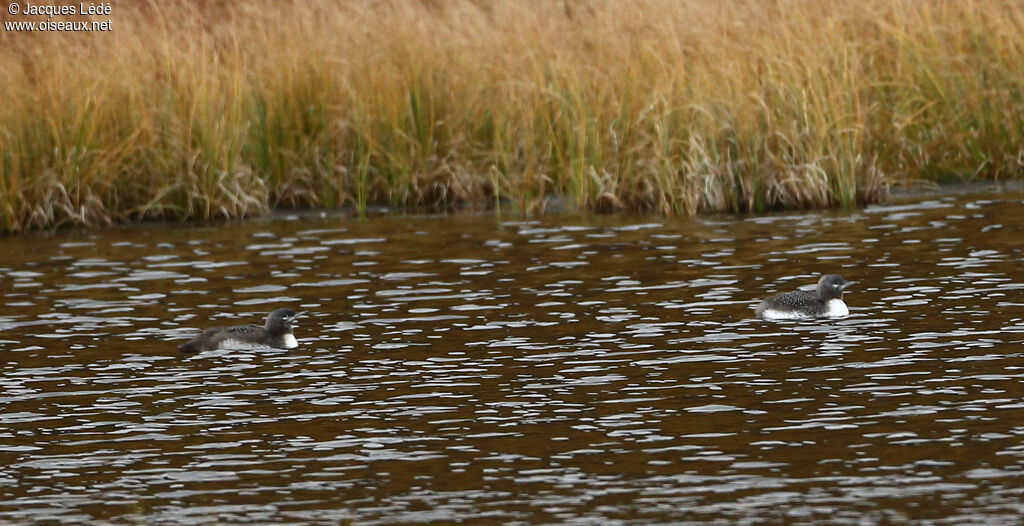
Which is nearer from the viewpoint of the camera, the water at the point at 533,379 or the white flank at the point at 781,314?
the water at the point at 533,379

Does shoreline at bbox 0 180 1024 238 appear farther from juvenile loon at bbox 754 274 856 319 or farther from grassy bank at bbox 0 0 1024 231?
juvenile loon at bbox 754 274 856 319

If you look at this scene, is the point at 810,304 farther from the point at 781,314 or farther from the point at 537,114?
the point at 537,114

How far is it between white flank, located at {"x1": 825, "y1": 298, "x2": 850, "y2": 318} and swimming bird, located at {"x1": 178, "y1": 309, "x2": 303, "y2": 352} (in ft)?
13.5

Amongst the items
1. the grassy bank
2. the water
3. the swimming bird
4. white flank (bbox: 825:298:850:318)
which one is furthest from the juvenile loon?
the grassy bank

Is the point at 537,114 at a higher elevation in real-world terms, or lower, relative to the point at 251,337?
higher

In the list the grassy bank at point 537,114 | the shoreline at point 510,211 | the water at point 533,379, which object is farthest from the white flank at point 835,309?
the shoreline at point 510,211

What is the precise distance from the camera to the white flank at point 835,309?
48.5 feet

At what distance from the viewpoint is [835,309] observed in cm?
1480

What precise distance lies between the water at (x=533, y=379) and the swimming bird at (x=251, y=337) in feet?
0.37

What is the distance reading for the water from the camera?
958 cm

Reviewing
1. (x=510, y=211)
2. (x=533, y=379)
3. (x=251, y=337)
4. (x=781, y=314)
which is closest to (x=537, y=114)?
(x=510, y=211)

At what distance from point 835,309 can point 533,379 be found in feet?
10.5

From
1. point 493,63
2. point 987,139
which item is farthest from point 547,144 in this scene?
point 987,139

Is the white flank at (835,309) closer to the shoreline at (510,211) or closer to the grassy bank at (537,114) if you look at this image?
the grassy bank at (537,114)
